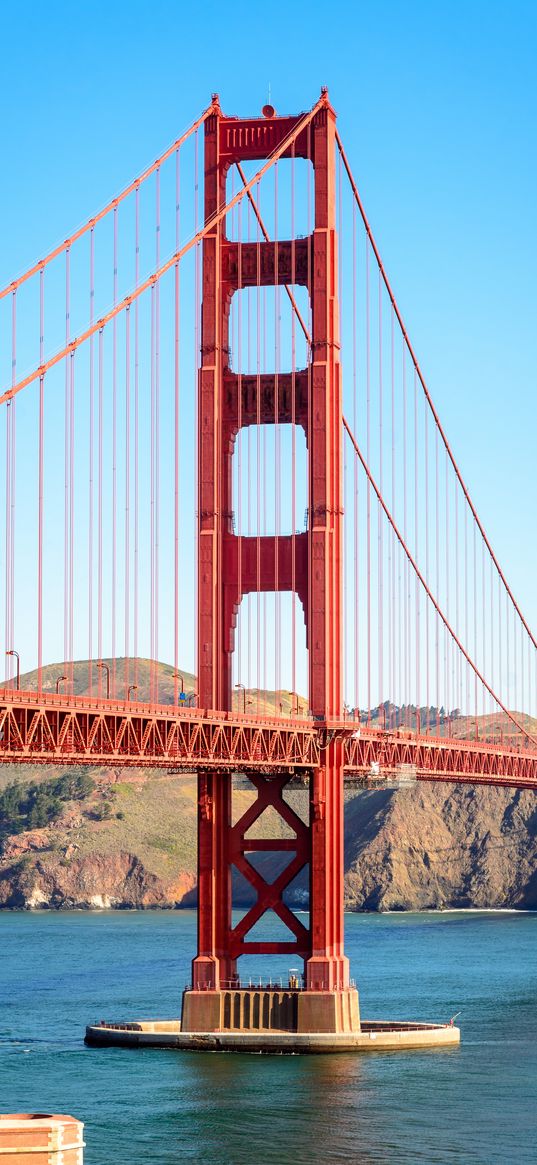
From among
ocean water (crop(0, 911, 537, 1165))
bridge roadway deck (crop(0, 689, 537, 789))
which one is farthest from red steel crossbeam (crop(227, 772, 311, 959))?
ocean water (crop(0, 911, 537, 1165))

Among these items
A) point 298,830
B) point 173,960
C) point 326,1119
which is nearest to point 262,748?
point 298,830

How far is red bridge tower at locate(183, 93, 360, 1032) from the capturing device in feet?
206

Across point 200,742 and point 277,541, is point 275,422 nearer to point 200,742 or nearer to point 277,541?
point 277,541

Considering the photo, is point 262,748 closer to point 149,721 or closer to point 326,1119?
point 149,721

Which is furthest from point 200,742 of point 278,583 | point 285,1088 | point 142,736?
point 285,1088

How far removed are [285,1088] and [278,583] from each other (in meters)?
15.2

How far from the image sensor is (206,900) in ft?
208

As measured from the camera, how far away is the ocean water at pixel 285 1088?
4762 centimetres

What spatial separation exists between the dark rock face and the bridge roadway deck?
365 feet

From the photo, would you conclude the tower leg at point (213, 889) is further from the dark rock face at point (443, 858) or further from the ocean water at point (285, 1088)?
the dark rock face at point (443, 858)

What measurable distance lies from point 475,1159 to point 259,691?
68.2ft

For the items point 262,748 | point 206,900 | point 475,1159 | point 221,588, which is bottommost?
point 475,1159

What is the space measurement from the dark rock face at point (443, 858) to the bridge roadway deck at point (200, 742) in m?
111

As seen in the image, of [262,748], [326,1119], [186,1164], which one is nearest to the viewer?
[186,1164]
